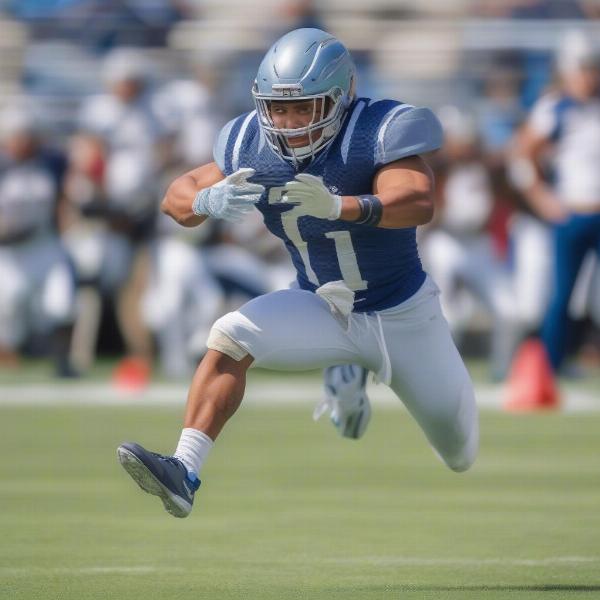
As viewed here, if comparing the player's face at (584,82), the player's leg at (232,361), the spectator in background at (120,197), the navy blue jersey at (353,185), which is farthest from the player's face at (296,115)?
the spectator in background at (120,197)

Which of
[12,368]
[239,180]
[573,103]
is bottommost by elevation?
[12,368]

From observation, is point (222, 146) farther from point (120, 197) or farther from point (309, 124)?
point (120, 197)

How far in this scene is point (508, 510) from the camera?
20.0ft

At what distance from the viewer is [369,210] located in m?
4.58

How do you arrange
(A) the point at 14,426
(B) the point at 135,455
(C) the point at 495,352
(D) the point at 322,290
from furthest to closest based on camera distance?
(C) the point at 495,352 → (A) the point at 14,426 → (D) the point at 322,290 → (B) the point at 135,455

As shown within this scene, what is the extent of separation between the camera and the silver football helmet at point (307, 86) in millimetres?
4855

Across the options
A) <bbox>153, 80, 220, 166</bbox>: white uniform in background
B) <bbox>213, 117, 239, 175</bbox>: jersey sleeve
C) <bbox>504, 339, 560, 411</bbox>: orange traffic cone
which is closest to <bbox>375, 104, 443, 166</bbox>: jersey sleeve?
<bbox>213, 117, 239, 175</bbox>: jersey sleeve

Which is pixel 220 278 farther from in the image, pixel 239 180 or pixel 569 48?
pixel 239 180

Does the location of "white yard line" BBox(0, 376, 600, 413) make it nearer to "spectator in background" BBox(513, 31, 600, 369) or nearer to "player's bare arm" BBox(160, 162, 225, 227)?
"spectator in background" BBox(513, 31, 600, 369)

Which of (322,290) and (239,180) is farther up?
(239,180)

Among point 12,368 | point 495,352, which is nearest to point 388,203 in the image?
Result: point 495,352

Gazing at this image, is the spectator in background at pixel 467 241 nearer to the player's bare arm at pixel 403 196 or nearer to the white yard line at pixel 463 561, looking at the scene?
the white yard line at pixel 463 561

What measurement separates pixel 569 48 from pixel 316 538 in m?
5.24

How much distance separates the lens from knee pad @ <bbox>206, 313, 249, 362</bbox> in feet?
15.9
